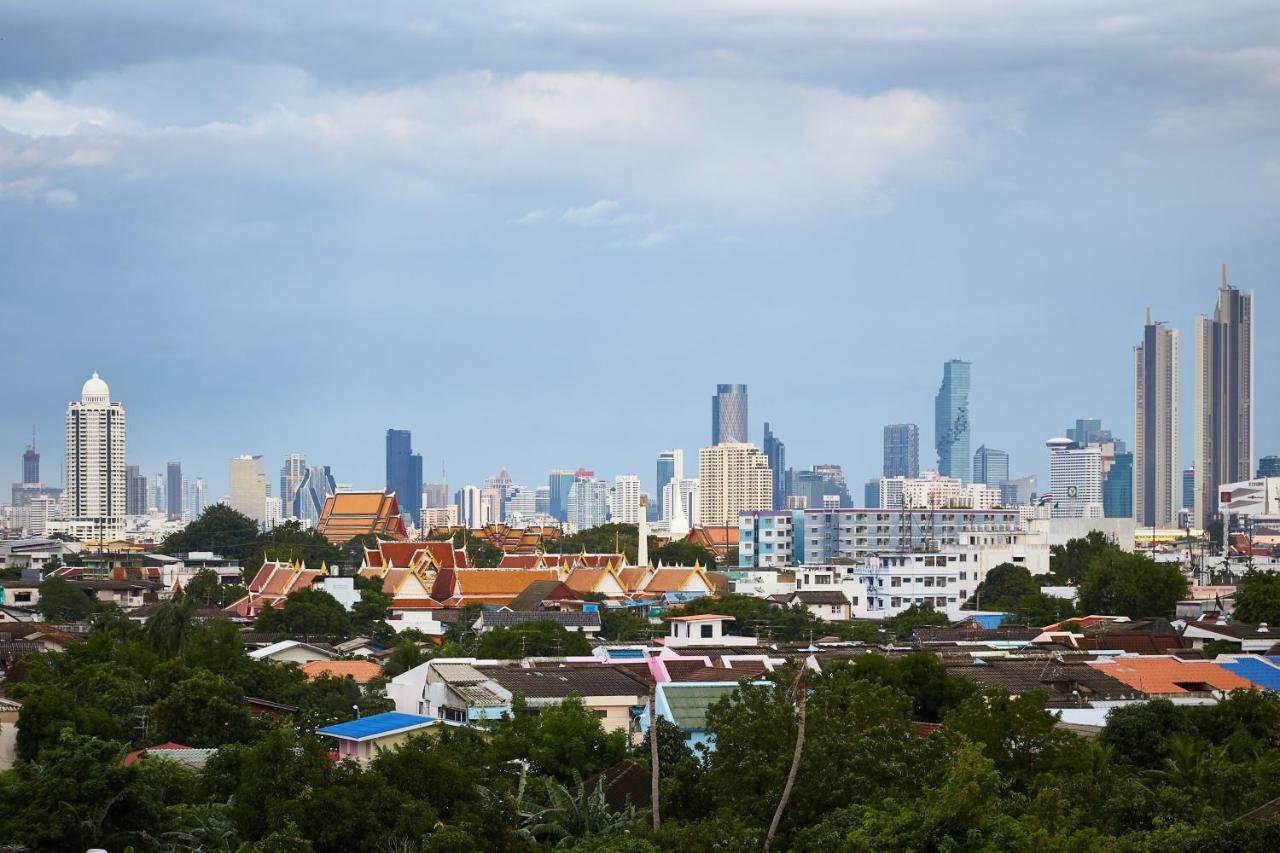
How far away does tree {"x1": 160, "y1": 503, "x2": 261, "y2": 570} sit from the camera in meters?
104

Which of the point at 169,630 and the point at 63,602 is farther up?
the point at 169,630

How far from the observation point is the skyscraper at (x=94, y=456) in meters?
176

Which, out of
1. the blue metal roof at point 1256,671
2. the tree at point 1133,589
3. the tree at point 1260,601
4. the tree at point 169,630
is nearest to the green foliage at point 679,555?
the tree at point 1133,589

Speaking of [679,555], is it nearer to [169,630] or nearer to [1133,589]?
[1133,589]

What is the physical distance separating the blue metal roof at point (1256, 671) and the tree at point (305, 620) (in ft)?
91.5

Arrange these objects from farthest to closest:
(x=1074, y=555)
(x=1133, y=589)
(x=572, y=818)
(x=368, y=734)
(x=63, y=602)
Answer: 1. (x=1074, y=555)
2. (x=63, y=602)
3. (x=1133, y=589)
4. (x=368, y=734)
5. (x=572, y=818)

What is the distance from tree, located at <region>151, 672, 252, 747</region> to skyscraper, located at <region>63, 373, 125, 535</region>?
494 feet

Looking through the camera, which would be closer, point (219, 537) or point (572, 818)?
point (572, 818)

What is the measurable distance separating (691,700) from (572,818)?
7.94 meters

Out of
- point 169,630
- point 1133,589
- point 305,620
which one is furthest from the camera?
point 1133,589

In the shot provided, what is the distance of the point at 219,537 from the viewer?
105 metres

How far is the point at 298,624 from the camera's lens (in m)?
55.6

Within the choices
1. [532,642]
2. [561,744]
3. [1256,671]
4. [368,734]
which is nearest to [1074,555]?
[532,642]

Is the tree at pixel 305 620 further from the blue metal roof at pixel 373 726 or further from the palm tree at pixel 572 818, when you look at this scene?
the palm tree at pixel 572 818
